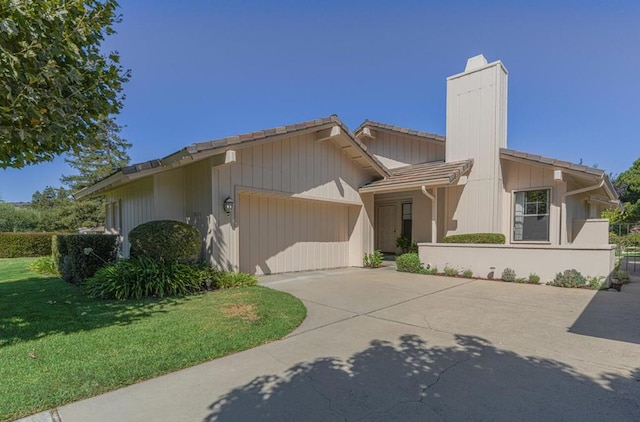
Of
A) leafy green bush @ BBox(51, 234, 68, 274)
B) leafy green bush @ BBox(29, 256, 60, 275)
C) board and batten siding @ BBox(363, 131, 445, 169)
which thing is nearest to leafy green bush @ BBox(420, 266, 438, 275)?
board and batten siding @ BBox(363, 131, 445, 169)

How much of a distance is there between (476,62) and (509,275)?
775 centimetres

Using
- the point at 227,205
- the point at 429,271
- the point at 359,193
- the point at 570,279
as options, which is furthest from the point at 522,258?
the point at 227,205

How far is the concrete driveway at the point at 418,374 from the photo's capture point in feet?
8.50

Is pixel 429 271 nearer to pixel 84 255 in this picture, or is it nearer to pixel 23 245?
pixel 84 255

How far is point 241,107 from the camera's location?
16.2 metres

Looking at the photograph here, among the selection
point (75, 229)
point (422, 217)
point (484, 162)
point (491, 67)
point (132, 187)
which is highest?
point (491, 67)

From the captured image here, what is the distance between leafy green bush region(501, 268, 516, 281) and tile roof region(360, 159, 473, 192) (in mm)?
3045

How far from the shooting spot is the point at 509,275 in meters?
8.88

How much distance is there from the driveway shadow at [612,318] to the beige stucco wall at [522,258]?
0.86 meters

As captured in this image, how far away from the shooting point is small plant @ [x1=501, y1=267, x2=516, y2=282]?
29.0 ft

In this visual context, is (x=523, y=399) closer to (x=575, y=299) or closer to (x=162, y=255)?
(x=575, y=299)

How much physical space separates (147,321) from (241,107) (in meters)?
13.4

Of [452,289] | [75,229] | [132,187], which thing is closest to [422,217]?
[452,289]

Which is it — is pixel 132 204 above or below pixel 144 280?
above
